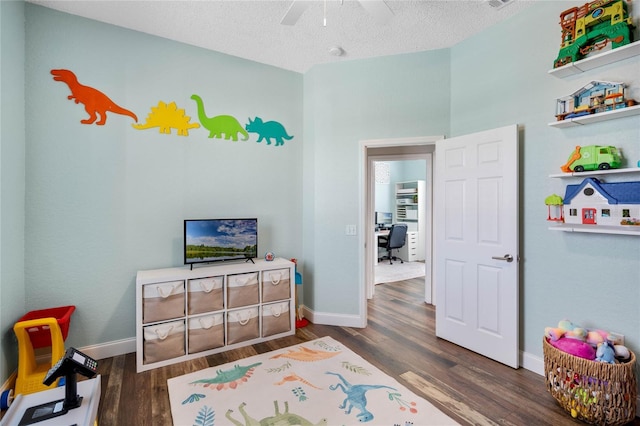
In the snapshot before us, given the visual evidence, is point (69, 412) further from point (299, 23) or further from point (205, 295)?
point (299, 23)

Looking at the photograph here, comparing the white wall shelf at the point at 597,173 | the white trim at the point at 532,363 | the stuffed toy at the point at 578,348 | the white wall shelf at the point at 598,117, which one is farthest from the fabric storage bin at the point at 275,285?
the white wall shelf at the point at 598,117

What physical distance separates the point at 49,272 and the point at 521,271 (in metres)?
3.90

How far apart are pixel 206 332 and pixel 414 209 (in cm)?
605

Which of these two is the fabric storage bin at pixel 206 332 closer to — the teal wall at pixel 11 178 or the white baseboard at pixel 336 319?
the white baseboard at pixel 336 319

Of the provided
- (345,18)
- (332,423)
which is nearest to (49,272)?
(332,423)

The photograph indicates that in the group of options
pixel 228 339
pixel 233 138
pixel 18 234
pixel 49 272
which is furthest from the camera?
pixel 233 138

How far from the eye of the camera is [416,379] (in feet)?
7.69

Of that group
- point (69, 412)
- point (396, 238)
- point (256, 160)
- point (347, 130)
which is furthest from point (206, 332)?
point (396, 238)

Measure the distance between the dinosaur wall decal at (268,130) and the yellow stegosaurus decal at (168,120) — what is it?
0.63 metres

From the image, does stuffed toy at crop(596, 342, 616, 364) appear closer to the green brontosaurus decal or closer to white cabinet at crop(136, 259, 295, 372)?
white cabinet at crop(136, 259, 295, 372)

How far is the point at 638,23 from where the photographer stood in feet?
6.37

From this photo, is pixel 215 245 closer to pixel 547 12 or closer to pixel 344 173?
pixel 344 173

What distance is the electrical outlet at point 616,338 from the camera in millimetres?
1957

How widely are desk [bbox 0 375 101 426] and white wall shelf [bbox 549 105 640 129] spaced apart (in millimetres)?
3143
